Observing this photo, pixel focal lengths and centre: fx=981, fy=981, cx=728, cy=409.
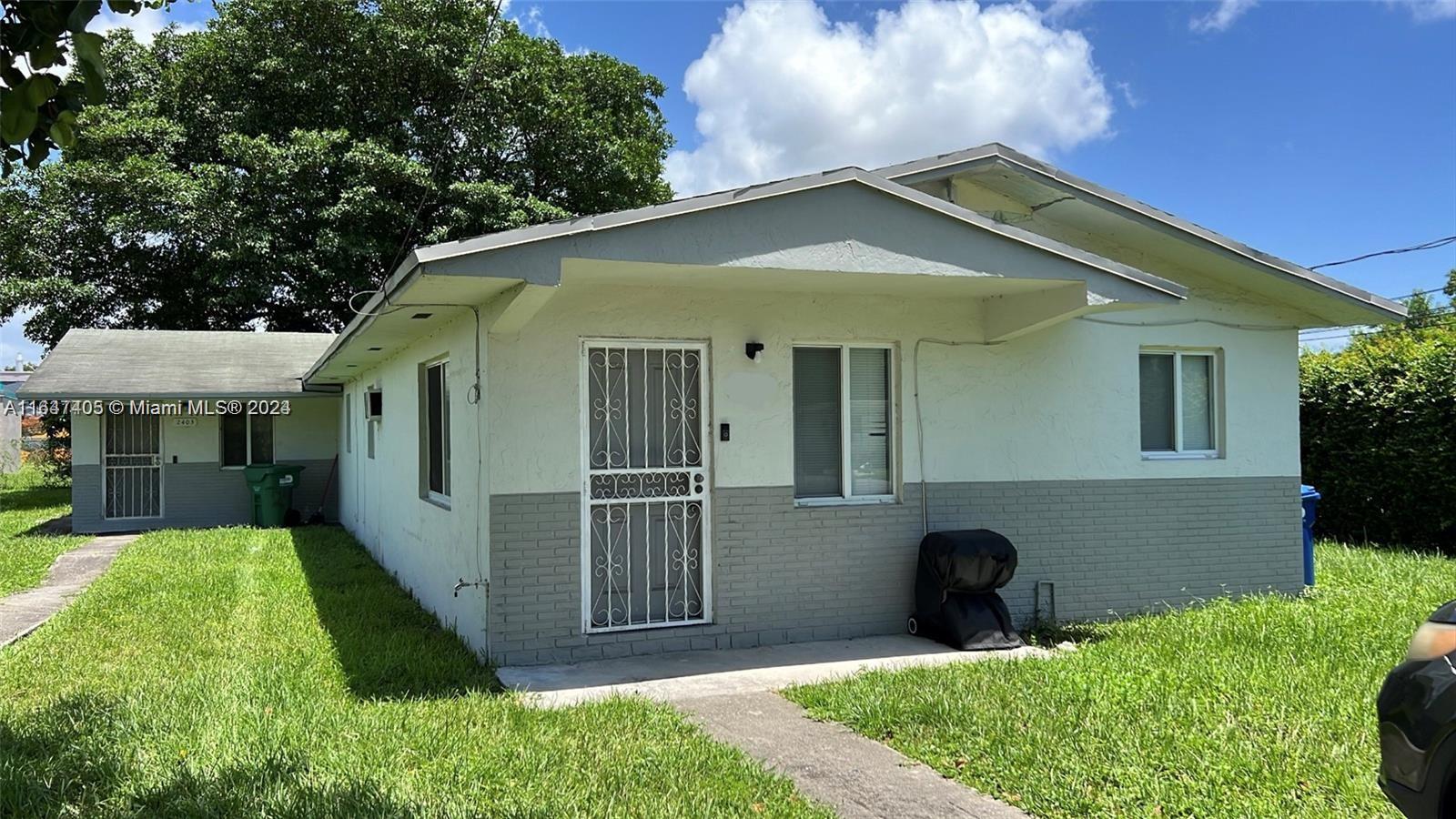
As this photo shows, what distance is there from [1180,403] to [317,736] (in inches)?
299

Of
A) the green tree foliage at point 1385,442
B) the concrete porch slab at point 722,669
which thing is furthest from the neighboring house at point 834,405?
the green tree foliage at point 1385,442

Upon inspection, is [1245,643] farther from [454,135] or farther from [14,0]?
[454,135]

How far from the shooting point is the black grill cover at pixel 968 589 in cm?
731

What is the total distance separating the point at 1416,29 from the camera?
1256cm

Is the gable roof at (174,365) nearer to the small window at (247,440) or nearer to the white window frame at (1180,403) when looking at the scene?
the small window at (247,440)

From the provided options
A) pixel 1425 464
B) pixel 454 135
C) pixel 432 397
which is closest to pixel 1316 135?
pixel 1425 464

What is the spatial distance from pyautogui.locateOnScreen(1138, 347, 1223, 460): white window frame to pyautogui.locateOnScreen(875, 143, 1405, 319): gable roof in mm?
966

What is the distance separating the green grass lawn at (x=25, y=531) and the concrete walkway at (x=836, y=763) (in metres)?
8.62

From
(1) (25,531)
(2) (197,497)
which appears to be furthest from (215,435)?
(1) (25,531)

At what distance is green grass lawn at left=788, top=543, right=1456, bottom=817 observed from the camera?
441 centimetres

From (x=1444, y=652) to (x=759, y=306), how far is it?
488 cm

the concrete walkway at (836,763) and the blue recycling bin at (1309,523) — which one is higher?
the blue recycling bin at (1309,523)

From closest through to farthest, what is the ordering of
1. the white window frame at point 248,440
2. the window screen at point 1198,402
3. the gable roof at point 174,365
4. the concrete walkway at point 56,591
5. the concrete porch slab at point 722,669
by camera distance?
the concrete porch slab at point 722,669 → the concrete walkway at point 56,591 → the window screen at point 1198,402 → the gable roof at point 174,365 → the white window frame at point 248,440

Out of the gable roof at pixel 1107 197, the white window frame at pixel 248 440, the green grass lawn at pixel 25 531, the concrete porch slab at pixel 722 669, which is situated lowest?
the concrete porch slab at pixel 722 669
